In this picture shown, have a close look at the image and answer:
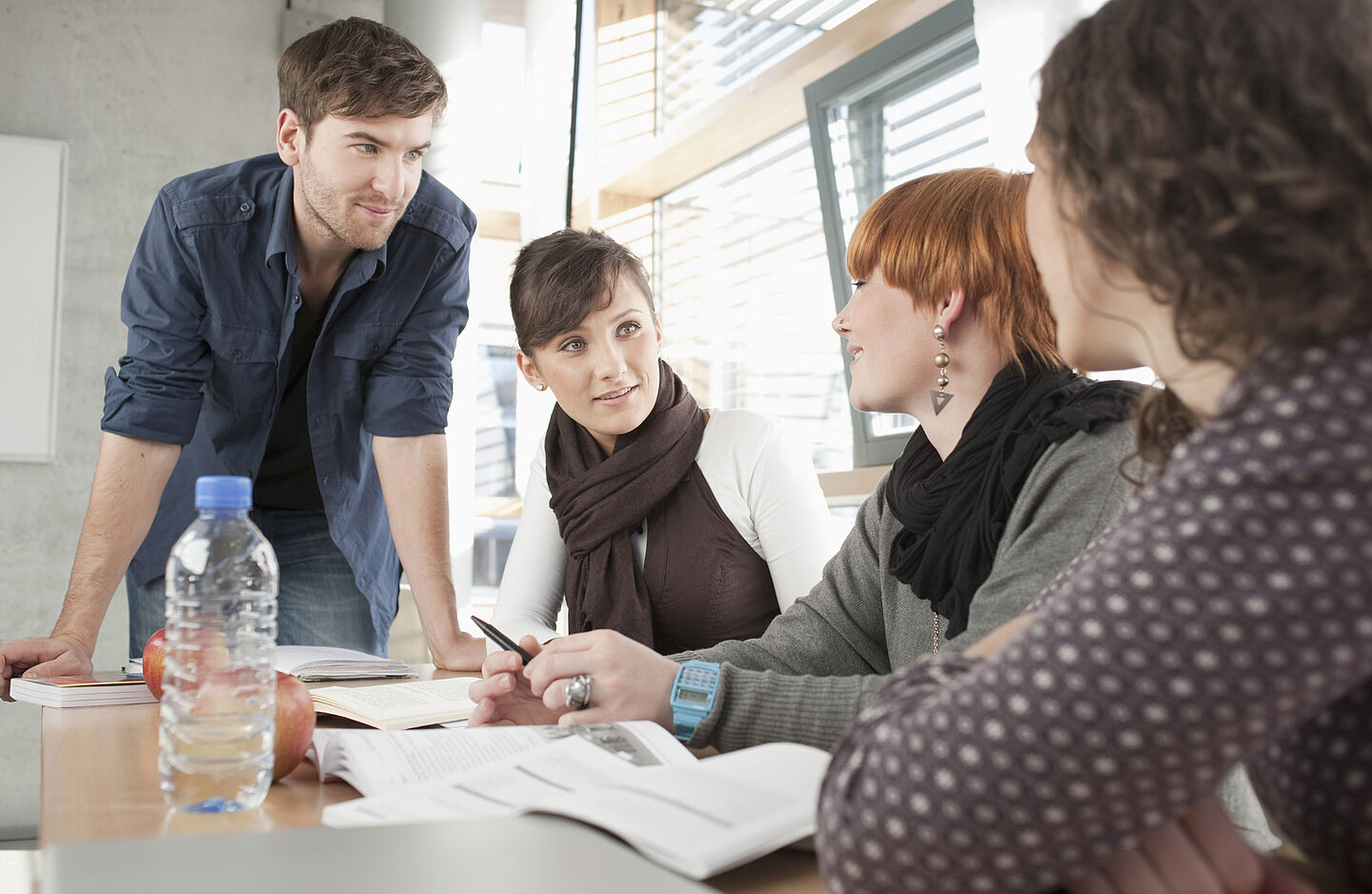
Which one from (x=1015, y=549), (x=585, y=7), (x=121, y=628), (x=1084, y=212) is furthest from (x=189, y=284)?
(x=585, y=7)

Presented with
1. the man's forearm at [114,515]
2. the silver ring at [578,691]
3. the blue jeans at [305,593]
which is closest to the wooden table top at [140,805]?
the silver ring at [578,691]

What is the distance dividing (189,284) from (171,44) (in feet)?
7.73

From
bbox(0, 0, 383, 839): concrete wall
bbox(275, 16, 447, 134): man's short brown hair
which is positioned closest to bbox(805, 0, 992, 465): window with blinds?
bbox(275, 16, 447, 134): man's short brown hair

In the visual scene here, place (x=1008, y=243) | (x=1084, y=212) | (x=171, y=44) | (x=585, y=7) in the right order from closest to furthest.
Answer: (x=1084, y=212), (x=1008, y=243), (x=171, y=44), (x=585, y=7)

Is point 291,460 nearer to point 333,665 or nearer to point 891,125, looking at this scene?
point 333,665

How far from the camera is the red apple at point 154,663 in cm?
122

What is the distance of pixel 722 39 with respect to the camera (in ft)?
11.6

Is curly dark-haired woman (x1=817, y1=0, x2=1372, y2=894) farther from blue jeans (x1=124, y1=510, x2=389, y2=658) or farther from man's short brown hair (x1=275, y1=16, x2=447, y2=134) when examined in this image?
blue jeans (x1=124, y1=510, x2=389, y2=658)

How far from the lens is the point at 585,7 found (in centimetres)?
410

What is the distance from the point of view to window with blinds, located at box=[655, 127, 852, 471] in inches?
125

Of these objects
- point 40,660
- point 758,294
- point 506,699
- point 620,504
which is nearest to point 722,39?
point 758,294

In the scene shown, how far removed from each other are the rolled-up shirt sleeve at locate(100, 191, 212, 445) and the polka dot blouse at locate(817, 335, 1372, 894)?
5.50ft

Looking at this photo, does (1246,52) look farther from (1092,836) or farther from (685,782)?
(685,782)

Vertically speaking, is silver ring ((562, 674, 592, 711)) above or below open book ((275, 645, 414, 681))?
above
